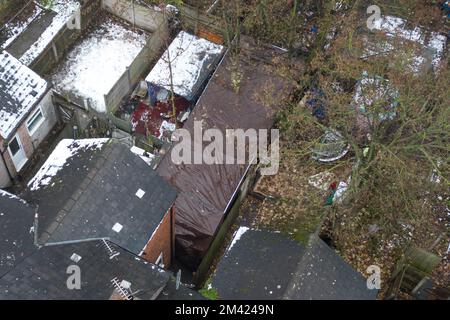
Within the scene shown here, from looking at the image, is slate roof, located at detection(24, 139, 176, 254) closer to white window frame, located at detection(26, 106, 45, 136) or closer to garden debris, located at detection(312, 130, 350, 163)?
white window frame, located at detection(26, 106, 45, 136)

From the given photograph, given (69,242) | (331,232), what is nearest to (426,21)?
(331,232)

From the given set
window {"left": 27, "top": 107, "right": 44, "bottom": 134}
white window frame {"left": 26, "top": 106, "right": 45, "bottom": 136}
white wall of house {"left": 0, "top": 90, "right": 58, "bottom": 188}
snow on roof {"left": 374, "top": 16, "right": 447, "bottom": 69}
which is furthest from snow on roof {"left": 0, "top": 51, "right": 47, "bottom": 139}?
snow on roof {"left": 374, "top": 16, "right": 447, "bottom": 69}

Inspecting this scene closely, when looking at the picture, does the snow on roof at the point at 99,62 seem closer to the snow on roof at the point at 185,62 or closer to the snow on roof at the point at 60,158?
the snow on roof at the point at 185,62

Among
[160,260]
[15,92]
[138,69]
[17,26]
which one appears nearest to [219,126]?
[138,69]

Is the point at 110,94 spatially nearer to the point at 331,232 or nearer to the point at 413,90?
the point at 331,232

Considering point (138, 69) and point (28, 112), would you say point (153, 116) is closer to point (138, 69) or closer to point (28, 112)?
point (138, 69)

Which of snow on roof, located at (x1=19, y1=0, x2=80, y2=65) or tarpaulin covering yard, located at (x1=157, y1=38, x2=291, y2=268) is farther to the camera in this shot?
snow on roof, located at (x1=19, y1=0, x2=80, y2=65)

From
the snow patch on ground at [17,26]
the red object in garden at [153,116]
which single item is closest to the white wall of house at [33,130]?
the red object in garden at [153,116]
